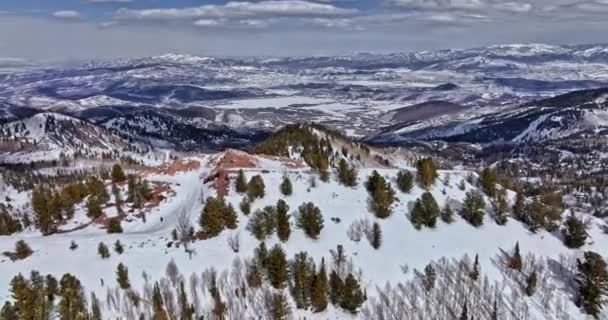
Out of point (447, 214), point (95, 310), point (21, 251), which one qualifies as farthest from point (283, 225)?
point (21, 251)

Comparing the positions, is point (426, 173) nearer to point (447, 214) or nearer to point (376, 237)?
point (447, 214)

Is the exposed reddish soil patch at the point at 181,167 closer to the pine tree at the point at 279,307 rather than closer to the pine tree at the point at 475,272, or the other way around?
the pine tree at the point at 279,307

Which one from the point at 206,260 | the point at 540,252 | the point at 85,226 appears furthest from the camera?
the point at 85,226

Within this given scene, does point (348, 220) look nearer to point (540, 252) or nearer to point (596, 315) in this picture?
point (540, 252)

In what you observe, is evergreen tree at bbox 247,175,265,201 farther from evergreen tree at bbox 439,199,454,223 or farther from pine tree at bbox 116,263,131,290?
evergreen tree at bbox 439,199,454,223

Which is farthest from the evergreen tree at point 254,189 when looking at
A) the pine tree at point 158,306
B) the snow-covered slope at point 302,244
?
the pine tree at point 158,306

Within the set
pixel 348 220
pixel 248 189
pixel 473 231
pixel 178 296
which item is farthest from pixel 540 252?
pixel 178 296
